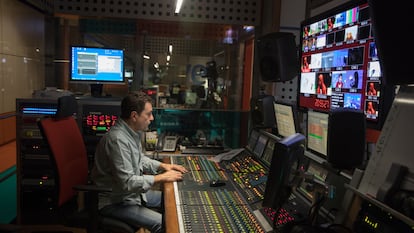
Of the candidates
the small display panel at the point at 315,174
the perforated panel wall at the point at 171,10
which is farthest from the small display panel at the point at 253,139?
the perforated panel wall at the point at 171,10

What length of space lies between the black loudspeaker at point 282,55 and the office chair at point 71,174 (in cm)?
139

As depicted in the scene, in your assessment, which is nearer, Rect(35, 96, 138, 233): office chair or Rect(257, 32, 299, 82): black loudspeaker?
Rect(35, 96, 138, 233): office chair

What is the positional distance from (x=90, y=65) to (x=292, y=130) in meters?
2.10

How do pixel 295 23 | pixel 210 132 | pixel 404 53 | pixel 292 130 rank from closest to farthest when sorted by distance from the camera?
pixel 404 53
pixel 292 130
pixel 295 23
pixel 210 132

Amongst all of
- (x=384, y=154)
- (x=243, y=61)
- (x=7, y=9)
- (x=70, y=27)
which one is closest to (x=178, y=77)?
(x=243, y=61)

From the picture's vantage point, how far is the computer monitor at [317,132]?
1815mm

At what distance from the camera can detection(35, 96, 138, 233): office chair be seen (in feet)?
7.50

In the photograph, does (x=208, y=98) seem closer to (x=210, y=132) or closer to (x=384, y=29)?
(x=210, y=132)

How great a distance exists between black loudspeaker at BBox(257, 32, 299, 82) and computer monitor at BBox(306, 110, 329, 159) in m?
0.60

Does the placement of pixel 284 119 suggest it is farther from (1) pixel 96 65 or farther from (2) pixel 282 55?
(1) pixel 96 65

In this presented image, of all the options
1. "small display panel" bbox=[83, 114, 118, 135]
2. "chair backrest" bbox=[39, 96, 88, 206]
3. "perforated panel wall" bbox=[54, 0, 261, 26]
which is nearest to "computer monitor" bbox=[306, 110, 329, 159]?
"chair backrest" bbox=[39, 96, 88, 206]

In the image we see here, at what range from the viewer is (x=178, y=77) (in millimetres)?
5965

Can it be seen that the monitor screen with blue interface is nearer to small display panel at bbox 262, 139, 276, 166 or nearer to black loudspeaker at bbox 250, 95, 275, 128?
black loudspeaker at bbox 250, 95, 275, 128

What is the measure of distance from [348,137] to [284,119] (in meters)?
1.17
